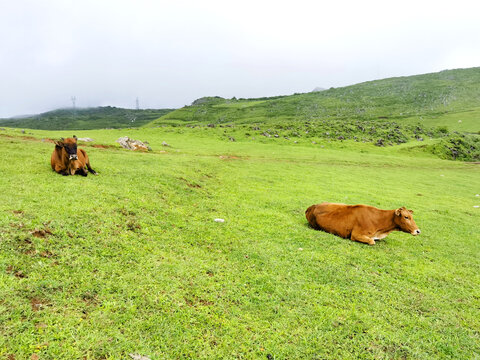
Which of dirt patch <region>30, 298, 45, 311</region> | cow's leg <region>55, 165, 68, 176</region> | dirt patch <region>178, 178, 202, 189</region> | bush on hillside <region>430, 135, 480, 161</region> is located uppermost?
cow's leg <region>55, 165, 68, 176</region>

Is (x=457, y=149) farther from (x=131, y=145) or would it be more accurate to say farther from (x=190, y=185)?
(x=131, y=145)

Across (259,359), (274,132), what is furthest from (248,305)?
(274,132)

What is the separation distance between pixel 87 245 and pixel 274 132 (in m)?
52.0

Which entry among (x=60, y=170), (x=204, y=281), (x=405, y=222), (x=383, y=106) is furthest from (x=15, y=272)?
(x=383, y=106)

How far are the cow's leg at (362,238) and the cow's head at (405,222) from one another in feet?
3.89

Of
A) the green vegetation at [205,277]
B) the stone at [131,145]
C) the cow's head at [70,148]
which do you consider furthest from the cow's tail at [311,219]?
the stone at [131,145]

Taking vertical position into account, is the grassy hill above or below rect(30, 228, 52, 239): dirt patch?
above

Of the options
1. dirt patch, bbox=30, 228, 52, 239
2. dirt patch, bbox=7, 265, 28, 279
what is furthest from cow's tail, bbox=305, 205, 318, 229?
dirt patch, bbox=7, 265, 28, 279

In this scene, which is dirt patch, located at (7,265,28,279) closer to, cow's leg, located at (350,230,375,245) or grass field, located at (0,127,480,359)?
grass field, located at (0,127,480,359)

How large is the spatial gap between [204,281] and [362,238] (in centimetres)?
630

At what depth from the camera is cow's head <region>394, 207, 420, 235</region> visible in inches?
364

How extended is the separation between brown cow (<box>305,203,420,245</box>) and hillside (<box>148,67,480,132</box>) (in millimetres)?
84182

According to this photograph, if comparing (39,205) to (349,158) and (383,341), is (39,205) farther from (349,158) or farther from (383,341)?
(349,158)

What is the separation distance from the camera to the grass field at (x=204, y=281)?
175 inches
